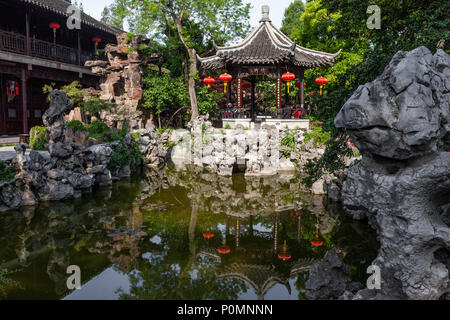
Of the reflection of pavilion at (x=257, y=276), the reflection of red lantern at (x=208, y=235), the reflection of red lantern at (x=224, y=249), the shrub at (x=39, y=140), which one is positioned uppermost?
the shrub at (x=39, y=140)

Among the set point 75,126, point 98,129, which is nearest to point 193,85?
point 98,129

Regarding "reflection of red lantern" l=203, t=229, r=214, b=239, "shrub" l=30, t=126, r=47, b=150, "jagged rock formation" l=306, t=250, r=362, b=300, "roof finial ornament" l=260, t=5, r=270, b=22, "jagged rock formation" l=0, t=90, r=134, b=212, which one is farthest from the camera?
"roof finial ornament" l=260, t=5, r=270, b=22

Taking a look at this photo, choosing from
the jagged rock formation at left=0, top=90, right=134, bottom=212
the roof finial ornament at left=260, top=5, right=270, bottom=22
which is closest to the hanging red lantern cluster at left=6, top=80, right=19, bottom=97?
the jagged rock formation at left=0, top=90, right=134, bottom=212

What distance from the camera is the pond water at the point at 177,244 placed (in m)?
4.86

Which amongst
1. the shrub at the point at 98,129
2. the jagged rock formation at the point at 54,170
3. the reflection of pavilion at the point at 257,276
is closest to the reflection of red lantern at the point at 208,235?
the reflection of pavilion at the point at 257,276

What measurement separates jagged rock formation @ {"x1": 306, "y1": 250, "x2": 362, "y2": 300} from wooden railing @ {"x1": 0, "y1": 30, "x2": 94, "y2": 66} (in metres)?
14.4

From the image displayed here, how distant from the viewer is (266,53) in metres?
14.7

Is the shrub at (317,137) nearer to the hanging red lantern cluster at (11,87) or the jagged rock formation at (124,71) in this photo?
the jagged rock formation at (124,71)

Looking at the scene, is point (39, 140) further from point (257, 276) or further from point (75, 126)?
point (257, 276)

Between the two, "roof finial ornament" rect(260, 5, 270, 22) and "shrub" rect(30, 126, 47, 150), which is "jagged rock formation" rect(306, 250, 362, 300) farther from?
"roof finial ornament" rect(260, 5, 270, 22)

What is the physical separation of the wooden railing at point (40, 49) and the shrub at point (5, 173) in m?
7.48

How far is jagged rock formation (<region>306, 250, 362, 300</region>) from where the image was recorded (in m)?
4.45

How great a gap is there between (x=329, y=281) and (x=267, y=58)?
1135 cm

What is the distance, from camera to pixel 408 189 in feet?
11.2
